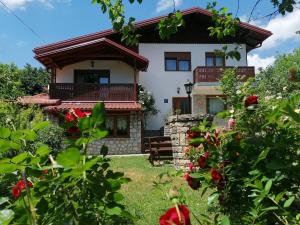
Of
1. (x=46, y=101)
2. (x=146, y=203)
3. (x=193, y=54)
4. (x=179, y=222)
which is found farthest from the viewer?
(x=193, y=54)

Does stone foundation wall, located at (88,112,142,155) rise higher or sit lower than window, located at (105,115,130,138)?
lower

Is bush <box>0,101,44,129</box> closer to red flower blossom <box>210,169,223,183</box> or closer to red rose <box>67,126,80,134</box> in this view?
red rose <box>67,126,80,134</box>

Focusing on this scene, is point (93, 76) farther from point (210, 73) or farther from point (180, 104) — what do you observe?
point (210, 73)

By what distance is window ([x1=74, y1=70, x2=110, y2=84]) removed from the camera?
20547 millimetres

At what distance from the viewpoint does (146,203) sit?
19.6 feet

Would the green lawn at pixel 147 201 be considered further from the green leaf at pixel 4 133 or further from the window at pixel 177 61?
the window at pixel 177 61

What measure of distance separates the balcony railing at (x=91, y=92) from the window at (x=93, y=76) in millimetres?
1688

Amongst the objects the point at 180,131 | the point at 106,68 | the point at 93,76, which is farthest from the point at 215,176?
the point at 93,76

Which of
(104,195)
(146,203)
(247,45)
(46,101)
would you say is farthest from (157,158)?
(247,45)

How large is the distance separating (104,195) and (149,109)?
64.4 ft

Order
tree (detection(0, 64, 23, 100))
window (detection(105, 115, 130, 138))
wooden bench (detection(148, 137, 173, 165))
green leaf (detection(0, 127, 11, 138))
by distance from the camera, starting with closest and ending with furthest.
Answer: green leaf (detection(0, 127, 11, 138)) → tree (detection(0, 64, 23, 100)) → wooden bench (detection(148, 137, 173, 165)) → window (detection(105, 115, 130, 138))

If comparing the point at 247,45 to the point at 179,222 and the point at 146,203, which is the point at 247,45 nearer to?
the point at 146,203

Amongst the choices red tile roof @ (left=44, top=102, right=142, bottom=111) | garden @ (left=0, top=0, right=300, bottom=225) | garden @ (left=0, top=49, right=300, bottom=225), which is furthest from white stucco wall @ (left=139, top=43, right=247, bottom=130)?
garden @ (left=0, top=49, right=300, bottom=225)

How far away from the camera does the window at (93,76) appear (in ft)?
67.4
